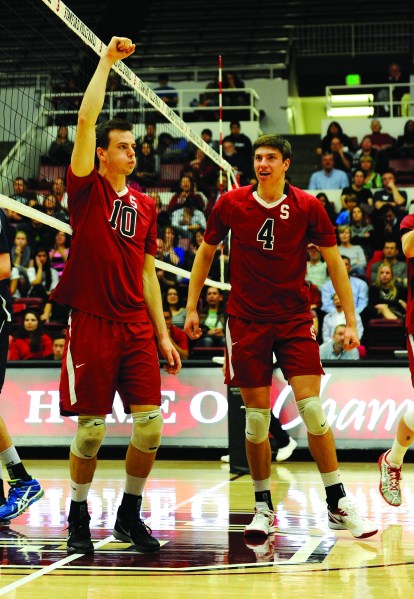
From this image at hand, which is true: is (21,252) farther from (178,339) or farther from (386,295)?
(386,295)

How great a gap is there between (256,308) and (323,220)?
0.65 meters

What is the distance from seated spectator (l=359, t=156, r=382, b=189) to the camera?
16.7 meters

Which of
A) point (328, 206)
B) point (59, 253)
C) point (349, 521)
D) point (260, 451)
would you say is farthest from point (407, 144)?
point (349, 521)

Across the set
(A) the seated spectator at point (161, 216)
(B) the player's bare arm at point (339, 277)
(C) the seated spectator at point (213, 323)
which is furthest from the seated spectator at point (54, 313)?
(B) the player's bare arm at point (339, 277)

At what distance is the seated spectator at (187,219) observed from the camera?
13.5 m

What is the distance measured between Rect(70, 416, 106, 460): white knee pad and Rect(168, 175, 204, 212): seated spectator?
9425 millimetres

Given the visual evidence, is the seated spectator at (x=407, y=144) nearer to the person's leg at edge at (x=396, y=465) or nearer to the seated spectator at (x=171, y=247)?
the seated spectator at (x=171, y=247)

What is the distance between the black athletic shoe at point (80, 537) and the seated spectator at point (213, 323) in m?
7.18

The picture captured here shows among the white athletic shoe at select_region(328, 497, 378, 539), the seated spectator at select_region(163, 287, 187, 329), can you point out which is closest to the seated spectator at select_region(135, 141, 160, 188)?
the seated spectator at select_region(163, 287, 187, 329)

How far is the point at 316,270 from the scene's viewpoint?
553 inches

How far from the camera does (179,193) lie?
15.0 meters

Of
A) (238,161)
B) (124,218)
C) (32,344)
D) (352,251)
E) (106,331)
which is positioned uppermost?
(238,161)

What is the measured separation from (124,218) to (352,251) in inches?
367

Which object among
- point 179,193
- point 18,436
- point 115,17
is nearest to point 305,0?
point 115,17
